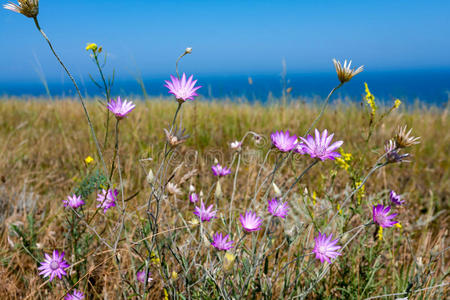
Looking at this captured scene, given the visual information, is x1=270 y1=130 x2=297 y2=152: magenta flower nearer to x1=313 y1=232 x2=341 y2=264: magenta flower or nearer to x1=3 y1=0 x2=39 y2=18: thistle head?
x1=313 y1=232 x2=341 y2=264: magenta flower

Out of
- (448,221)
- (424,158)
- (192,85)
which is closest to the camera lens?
(192,85)

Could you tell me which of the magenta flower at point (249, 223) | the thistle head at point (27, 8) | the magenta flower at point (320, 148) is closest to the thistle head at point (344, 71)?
the magenta flower at point (320, 148)

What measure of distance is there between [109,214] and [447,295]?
176 centimetres

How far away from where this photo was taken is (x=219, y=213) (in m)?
1.59

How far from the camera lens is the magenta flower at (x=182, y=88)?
97 centimetres

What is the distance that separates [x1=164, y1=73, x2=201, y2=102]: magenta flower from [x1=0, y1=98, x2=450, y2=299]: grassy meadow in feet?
0.22

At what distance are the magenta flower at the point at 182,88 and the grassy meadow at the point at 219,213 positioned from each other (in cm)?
7

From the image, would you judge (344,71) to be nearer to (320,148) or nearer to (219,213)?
(320,148)

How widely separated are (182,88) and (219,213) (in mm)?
787

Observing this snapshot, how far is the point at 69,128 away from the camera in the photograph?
4070 millimetres

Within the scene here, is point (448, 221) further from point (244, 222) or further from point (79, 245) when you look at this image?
point (79, 245)

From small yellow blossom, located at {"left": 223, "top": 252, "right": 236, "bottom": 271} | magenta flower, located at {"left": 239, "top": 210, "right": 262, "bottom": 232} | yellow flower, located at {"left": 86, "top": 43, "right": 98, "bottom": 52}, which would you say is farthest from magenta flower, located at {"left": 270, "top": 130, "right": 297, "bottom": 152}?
yellow flower, located at {"left": 86, "top": 43, "right": 98, "bottom": 52}

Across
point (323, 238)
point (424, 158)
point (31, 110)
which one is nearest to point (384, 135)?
point (424, 158)

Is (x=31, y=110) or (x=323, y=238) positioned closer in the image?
(x=323, y=238)
